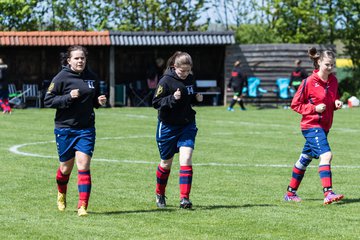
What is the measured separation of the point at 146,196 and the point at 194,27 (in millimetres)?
35396

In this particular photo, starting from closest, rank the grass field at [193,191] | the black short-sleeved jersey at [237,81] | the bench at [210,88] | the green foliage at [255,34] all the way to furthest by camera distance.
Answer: the grass field at [193,191], the black short-sleeved jersey at [237,81], the bench at [210,88], the green foliage at [255,34]

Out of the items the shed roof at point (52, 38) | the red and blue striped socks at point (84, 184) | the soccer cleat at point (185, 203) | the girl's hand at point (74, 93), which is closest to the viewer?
the girl's hand at point (74, 93)

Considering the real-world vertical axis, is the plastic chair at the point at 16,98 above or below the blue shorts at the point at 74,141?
below

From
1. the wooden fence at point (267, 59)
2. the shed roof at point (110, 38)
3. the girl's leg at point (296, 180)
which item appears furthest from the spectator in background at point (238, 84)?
the girl's leg at point (296, 180)

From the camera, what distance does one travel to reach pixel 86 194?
10.4 m

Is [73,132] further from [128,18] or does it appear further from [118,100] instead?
[128,18]

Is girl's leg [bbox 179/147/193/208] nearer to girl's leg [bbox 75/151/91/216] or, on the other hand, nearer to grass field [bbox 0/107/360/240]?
grass field [bbox 0/107/360/240]

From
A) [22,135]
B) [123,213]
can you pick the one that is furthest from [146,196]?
[22,135]

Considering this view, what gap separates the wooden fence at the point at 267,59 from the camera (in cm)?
4053

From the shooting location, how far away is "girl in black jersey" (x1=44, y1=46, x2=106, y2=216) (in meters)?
10.5

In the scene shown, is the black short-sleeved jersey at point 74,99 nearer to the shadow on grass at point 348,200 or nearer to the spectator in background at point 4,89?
the shadow on grass at point 348,200

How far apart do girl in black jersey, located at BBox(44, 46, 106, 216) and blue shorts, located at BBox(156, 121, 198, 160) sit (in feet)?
3.00

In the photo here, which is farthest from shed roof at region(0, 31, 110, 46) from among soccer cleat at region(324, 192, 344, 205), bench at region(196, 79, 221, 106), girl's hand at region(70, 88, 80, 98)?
girl's hand at region(70, 88, 80, 98)

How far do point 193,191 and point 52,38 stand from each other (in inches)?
1029
